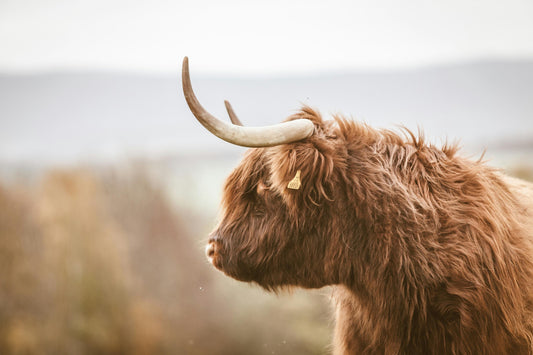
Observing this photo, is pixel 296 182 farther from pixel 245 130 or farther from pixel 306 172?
pixel 245 130

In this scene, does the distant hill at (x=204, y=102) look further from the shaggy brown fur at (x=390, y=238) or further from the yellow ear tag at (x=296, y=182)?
the yellow ear tag at (x=296, y=182)

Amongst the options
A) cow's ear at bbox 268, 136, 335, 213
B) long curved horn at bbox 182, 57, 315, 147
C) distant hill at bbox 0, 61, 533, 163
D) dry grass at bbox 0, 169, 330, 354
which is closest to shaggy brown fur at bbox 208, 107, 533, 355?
cow's ear at bbox 268, 136, 335, 213

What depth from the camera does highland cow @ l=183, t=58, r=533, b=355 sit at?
285cm

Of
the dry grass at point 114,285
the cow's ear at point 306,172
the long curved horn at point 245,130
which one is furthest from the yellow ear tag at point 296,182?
the dry grass at point 114,285

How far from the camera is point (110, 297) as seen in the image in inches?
573

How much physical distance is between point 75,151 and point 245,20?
9323 mm

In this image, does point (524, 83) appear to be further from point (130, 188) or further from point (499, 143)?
point (130, 188)

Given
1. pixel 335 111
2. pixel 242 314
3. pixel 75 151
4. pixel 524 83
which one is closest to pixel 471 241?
pixel 335 111

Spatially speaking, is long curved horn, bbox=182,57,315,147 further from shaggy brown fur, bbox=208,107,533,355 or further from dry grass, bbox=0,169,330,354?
dry grass, bbox=0,169,330,354

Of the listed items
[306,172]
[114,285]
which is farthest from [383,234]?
[114,285]

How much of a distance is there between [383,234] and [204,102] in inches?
428

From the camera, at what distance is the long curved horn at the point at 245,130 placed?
2672 mm

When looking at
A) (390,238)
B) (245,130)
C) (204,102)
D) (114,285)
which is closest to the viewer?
(245,130)

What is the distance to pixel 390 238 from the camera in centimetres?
295
